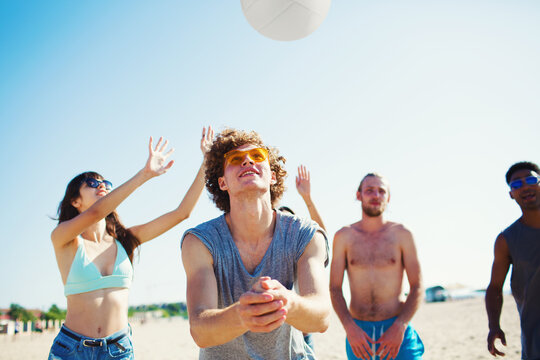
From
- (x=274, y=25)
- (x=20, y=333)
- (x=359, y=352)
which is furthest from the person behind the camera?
(x=20, y=333)

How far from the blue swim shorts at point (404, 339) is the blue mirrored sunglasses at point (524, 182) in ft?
6.20

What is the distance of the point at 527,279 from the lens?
385cm

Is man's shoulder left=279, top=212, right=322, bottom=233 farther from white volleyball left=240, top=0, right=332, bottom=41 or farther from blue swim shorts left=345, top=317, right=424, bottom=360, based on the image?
white volleyball left=240, top=0, right=332, bottom=41

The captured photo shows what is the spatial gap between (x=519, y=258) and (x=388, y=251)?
1.35 meters

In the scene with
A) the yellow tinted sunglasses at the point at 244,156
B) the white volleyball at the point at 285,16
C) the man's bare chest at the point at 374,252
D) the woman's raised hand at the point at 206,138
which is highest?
the white volleyball at the point at 285,16

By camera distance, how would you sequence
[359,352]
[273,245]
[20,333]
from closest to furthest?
[273,245]
[359,352]
[20,333]

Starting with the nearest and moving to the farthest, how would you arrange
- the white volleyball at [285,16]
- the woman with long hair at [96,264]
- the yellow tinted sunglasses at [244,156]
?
the yellow tinted sunglasses at [244,156], the woman with long hair at [96,264], the white volleyball at [285,16]

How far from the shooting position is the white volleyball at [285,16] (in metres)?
4.61

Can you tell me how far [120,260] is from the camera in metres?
3.80

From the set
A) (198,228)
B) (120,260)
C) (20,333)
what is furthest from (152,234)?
(20,333)

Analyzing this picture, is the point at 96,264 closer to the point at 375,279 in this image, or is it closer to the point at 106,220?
the point at 106,220

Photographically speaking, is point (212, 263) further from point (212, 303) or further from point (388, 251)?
point (388, 251)

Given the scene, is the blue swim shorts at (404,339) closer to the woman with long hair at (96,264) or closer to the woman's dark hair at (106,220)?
the woman with long hair at (96,264)

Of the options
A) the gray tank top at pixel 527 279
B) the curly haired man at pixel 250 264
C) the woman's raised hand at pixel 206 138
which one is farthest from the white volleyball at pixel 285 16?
the gray tank top at pixel 527 279
